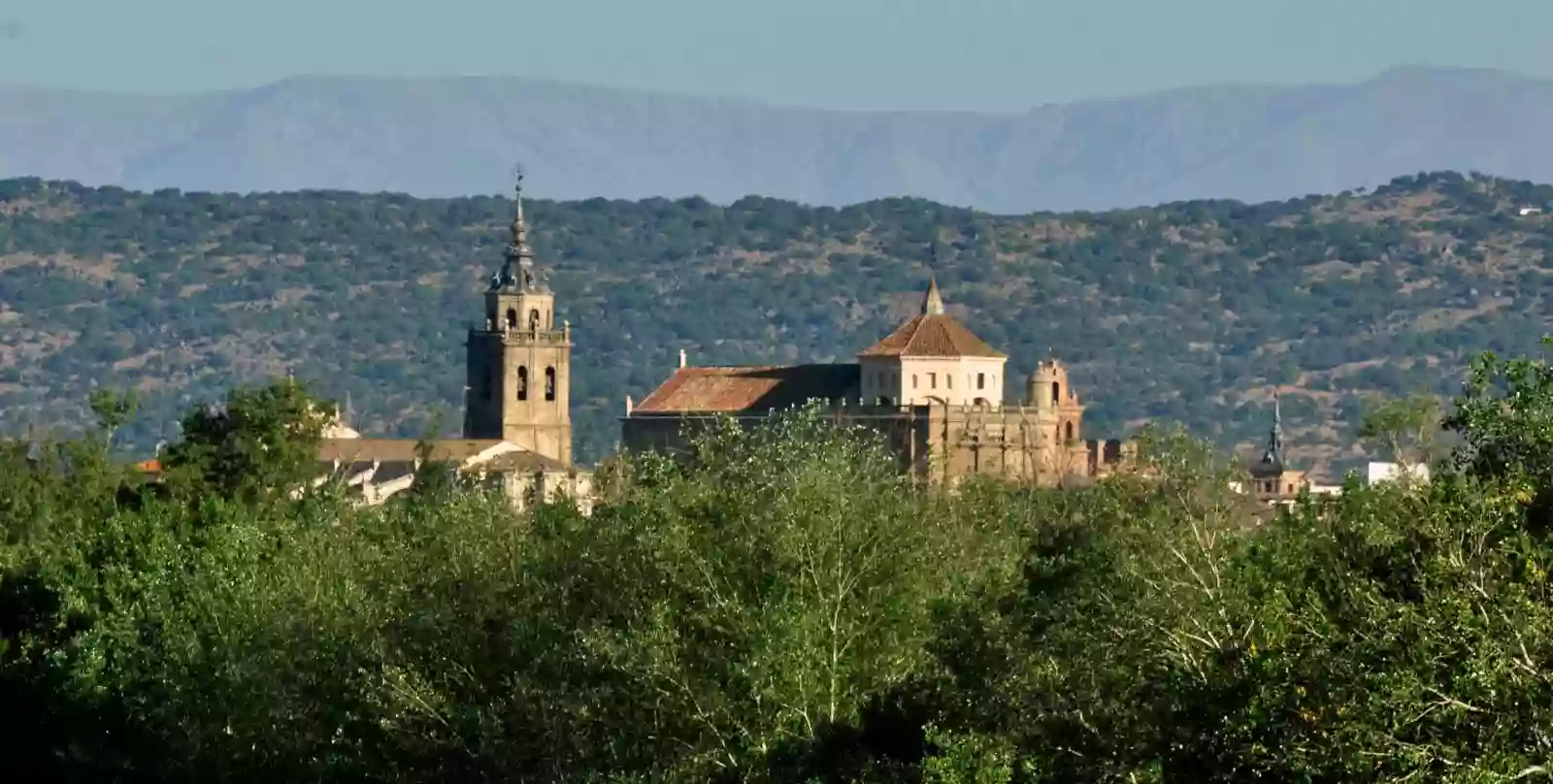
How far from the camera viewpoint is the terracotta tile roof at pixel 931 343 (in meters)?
151

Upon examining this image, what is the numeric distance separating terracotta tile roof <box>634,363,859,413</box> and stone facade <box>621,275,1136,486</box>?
0.13 ft

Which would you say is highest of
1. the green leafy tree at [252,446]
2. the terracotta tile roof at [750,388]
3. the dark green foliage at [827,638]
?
the terracotta tile roof at [750,388]

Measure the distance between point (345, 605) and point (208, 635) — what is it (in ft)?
11.5

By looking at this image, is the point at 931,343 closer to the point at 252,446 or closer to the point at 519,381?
the point at 519,381

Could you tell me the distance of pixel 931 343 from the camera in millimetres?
152375

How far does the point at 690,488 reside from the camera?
41.8 m

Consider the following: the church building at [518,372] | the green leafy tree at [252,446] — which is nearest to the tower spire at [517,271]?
the church building at [518,372]

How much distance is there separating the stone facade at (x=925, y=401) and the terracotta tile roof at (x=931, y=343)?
37 mm

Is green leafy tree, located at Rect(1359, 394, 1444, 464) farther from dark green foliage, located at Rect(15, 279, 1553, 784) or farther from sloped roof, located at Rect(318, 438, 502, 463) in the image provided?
sloped roof, located at Rect(318, 438, 502, 463)

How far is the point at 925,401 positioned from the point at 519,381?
88.3 feet

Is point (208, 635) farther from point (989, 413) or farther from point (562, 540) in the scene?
point (989, 413)

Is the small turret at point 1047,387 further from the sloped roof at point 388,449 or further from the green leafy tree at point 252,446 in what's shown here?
the green leafy tree at point 252,446

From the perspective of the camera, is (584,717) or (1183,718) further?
(584,717)

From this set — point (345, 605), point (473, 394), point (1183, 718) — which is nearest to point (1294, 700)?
point (1183, 718)
